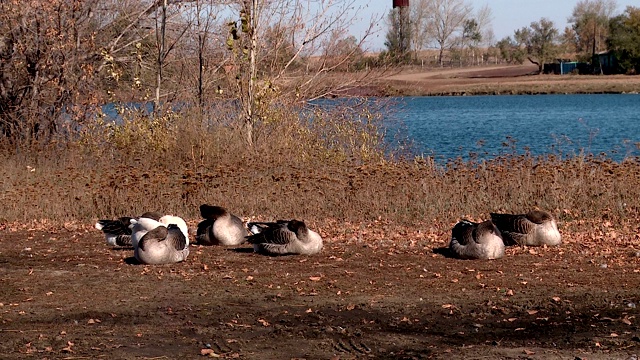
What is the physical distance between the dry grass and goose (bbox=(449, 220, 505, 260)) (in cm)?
299

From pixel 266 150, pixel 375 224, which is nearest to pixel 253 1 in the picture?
pixel 266 150

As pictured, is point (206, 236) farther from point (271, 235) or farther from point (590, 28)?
point (590, 28)

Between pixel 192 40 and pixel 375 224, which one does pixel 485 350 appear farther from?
pixel 192 40

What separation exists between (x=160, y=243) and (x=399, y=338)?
4.26 m

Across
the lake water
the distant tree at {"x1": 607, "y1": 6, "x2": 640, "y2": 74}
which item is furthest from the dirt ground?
the distant tree at {"x1": 607, "y1": 6, "x2": 640, "y2": 74}

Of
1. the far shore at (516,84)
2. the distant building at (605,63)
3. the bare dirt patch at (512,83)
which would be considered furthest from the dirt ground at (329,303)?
the distant building at (605,63)

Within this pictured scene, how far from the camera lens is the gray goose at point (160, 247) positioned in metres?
11.1

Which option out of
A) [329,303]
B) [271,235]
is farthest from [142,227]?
[329,303]

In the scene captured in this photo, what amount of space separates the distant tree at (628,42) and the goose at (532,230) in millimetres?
94393

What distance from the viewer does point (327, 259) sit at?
11.5m

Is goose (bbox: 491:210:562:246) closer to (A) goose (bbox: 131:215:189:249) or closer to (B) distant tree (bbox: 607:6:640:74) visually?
(A) goose (bbox: 131:215:189:249)

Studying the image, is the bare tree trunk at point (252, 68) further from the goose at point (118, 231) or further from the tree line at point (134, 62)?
the goose at point (118, 231)

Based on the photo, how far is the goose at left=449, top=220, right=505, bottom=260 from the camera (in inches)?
437

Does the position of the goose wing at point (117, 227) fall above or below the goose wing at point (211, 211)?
below
